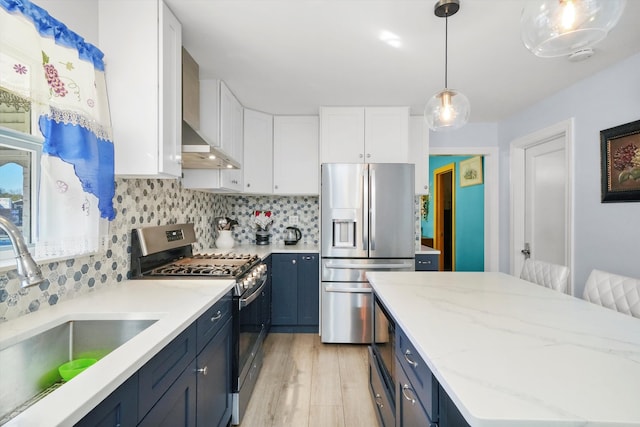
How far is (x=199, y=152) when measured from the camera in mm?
1771

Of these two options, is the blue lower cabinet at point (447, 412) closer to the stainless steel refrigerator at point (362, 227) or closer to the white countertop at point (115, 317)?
the white countertop at point (115, 317)

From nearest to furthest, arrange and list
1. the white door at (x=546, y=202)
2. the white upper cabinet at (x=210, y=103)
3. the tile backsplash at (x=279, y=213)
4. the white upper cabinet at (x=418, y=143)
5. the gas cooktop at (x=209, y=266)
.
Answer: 1. the gas cooktop at (x=209, y=266)
2. the white upper cabinet at (x=210, y=103)
3. the white door at (x=546, y=202)
4. the white upper cabinet at (x=418, y=143)
5. the tile backsplash at (x=279, y=213)

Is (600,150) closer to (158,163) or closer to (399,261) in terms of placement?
(399,261)

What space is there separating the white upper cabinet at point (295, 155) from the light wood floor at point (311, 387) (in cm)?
164

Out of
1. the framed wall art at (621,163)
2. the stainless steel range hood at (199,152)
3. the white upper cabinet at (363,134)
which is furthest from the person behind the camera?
the white upper cabinet at (363,134)

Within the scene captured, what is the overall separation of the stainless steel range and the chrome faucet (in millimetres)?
1134

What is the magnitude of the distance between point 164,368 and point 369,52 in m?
2.11

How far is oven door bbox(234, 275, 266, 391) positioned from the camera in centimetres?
186

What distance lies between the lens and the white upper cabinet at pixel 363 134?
3.12 metres

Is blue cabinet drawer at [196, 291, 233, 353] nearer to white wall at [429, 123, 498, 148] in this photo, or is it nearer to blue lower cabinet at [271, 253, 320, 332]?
blue lower cabinet at [271, 253, 320, 332]

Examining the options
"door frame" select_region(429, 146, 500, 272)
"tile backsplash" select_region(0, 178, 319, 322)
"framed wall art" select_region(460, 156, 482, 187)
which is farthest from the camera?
"framed wall art" select_region(460, 156, 482, 187)

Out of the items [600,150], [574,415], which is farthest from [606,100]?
[574,415]

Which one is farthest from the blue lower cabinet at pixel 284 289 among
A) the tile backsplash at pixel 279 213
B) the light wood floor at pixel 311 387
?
the tile backsplash at pixel 279 213

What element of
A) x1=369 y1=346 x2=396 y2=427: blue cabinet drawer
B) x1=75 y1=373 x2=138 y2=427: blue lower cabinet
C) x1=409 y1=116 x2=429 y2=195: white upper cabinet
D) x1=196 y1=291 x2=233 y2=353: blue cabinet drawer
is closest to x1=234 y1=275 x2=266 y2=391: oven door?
x1=196 y1=291 x2=233 y2=353: blue cabinet drawer
